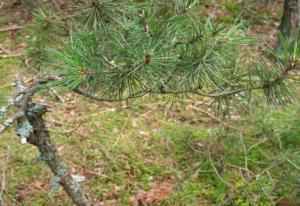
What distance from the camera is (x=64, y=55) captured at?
1344 mm

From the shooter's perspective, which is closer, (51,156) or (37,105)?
(37,105)

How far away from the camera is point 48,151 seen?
1.87 metres

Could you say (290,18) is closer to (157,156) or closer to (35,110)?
(157,156)

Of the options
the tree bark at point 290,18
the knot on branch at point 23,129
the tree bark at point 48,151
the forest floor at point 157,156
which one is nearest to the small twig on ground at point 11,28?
the forest floor at point 157,156

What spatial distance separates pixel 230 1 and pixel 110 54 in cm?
354

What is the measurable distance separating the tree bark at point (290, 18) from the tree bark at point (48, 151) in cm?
240

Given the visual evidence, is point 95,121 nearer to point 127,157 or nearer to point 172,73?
point 127,157

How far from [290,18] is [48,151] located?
8.48ft

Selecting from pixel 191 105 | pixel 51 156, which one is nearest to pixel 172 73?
pixel 51 156

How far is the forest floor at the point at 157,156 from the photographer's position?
2383 millimetres

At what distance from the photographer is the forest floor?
2.38 meters

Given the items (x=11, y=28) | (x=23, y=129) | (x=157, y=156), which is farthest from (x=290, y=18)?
(x=23, y=129)

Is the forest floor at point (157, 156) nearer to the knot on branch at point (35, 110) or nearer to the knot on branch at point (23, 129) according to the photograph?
the knot on branch at point (35, 110)

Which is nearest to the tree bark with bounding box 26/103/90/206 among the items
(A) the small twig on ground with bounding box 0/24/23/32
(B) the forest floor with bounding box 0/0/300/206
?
(B) the forest floor with bounding box 0/0/300/206
